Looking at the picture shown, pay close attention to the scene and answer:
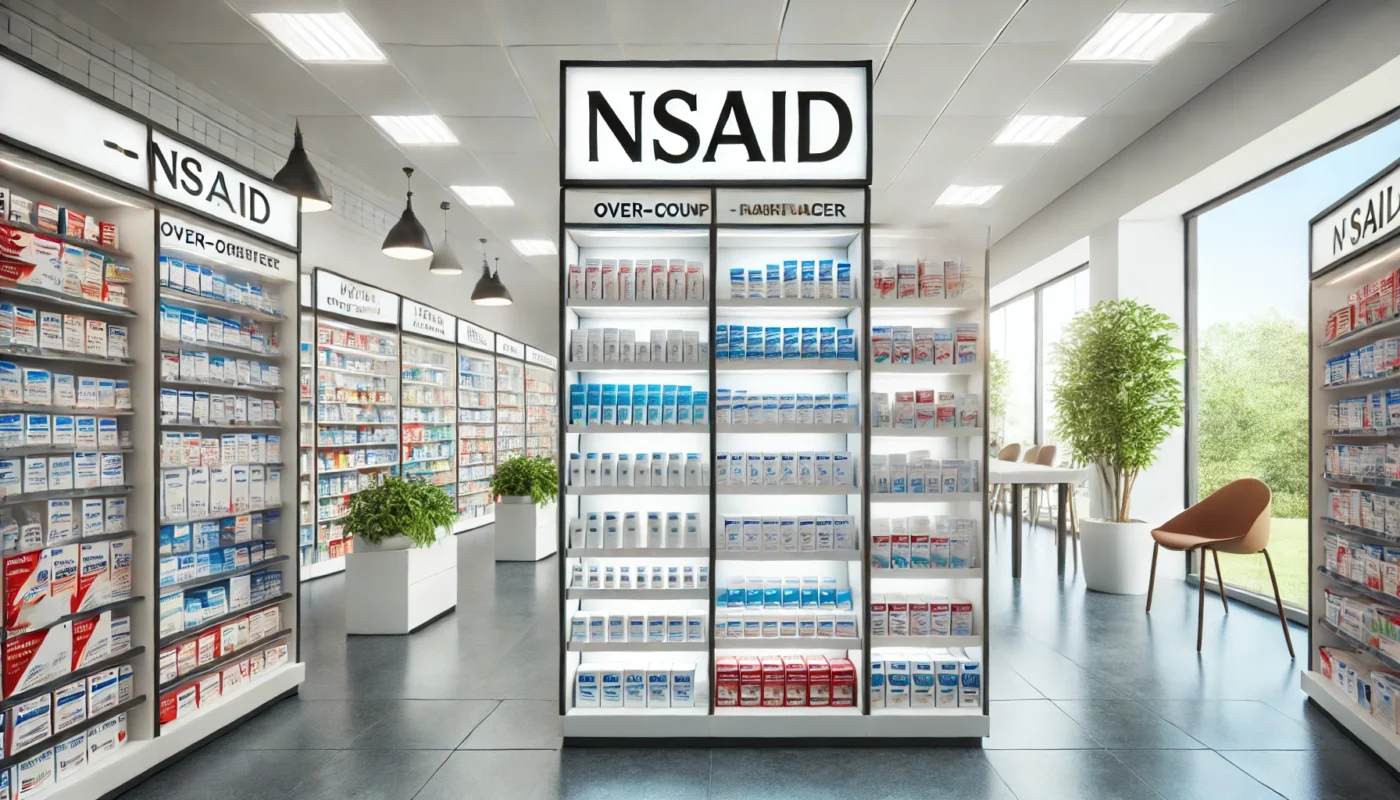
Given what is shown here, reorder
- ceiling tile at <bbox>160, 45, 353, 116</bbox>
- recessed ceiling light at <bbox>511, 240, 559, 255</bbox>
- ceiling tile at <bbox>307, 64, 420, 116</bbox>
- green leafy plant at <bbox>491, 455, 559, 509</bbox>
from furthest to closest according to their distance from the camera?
recessed ceiling light at <bbox>511, 240, 559, 255</bbox> → green leafy plant at <bbox>491, 455, 559, 509</bbox> → ceiling tile at <bbox>307, 64, 420, 116</bbox> → ceiling tile at <bbox>160, 45, 353, 116</bbox>

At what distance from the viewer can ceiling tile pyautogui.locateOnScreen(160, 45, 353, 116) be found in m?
5.34

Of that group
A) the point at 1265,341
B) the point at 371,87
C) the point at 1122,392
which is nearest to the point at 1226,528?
the point at 1122,392

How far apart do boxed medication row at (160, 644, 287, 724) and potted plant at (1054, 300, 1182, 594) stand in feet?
20.7

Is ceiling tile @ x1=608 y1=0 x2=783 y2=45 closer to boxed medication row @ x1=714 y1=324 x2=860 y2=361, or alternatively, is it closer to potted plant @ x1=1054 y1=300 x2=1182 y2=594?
boxed medication row @ x1=714 y1=324 x2=860 y2=361

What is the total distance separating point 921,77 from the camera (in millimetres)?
5758

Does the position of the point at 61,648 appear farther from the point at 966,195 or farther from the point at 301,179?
the point at 966,195

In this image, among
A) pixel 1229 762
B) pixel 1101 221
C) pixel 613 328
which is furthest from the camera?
pixel 1101 221

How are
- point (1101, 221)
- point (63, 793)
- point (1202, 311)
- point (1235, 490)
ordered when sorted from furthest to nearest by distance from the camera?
point (1101, 221) → point (1202, 311) → point (1235, 490) → point (63, 793)

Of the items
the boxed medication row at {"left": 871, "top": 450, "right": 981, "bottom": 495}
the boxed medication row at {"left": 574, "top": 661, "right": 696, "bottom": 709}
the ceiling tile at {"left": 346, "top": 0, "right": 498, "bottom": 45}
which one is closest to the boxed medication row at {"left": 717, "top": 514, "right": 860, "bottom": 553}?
the boxed medication row at {"left": 871, "top": 450, "right": 981, "bottom": 495}

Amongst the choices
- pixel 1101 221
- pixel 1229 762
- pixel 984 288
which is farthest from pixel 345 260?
pixel 1229 762

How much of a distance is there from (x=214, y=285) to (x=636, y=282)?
82.3 inches

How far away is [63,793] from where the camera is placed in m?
2.80

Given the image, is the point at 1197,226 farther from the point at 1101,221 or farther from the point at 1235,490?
the point at 1235,490

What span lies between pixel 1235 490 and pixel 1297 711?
6.95 feet
